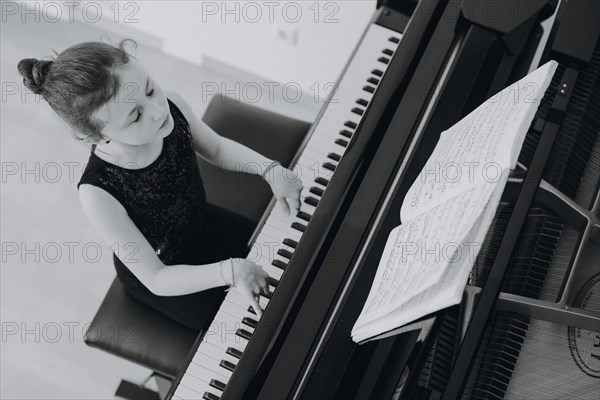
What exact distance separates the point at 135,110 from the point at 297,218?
19.3 inches

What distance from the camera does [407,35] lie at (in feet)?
4.91

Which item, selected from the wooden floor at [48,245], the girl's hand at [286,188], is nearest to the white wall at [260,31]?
the wooden floor at [48,245]

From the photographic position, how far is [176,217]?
1.61 metres

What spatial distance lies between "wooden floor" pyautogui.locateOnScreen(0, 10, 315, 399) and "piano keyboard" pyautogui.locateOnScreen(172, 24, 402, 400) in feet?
3.02

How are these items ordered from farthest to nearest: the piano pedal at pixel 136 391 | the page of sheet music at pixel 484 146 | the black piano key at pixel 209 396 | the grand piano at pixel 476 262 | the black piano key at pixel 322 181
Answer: the piano pedal at pixel 136 391, the black piano key at pixel 322 181, the black piano key at pixel 209 396, the grand piano at pixel 476 262, the page of sheet music at pixel 484 146

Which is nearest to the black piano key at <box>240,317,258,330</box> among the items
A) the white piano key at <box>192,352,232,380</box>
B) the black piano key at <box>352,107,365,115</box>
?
the white piano key at <box>192,352,232,380</box>

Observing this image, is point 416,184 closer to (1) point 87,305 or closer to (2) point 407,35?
(2) point 407,35

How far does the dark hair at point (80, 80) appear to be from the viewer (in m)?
1.23

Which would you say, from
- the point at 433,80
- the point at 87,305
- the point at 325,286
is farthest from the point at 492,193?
the point at 87,305

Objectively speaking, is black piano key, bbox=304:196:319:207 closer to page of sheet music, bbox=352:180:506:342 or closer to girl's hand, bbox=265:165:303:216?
girl's hand, bbox=265:165:303:216

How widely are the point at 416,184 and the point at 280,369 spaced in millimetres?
437

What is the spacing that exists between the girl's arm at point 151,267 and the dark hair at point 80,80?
0.18 m

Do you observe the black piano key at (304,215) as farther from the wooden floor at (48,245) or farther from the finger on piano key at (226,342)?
the wooden floor at (48,245)

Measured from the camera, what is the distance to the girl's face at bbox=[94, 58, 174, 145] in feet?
4.13
